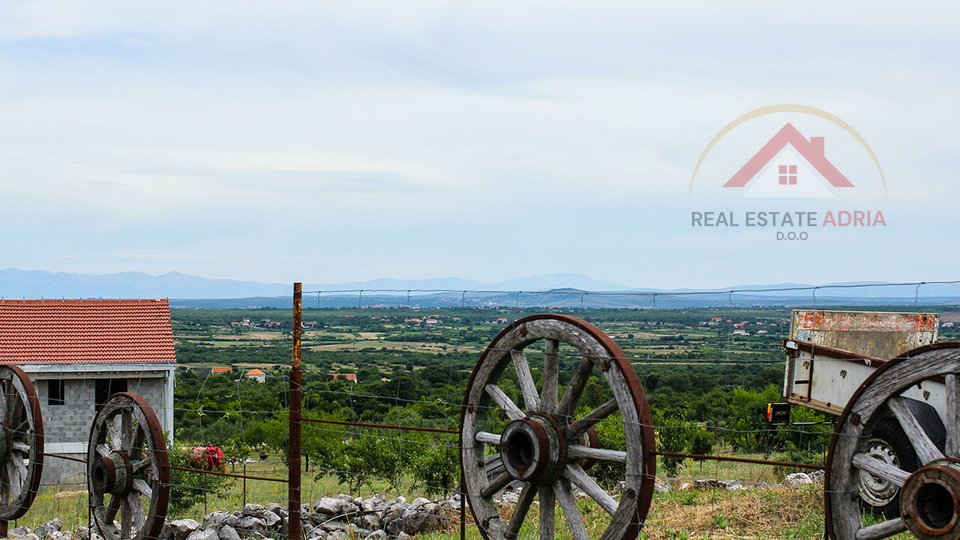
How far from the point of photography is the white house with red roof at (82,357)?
25.8 metres

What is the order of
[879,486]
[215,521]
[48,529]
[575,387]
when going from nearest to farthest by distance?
1. [575,387]
2. [879,486]
3. [215,521]
4. [48,529]

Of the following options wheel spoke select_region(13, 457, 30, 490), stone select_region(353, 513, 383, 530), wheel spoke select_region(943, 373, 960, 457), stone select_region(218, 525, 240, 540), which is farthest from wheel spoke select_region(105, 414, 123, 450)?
wheel spoke select_region(943, 373, 960, 457)

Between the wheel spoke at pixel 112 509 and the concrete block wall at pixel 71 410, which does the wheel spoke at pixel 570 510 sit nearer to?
the wheel spoke at pixel 112 509

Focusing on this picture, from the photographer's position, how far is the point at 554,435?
293 inches

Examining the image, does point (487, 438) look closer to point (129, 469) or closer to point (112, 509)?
point (129, 469)

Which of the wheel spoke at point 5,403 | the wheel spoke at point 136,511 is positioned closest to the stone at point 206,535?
the wheel spoke at point 136,511

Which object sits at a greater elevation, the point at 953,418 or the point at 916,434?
the point at 953,418

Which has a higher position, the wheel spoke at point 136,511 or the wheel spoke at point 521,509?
the wheel spoke at point 521,509

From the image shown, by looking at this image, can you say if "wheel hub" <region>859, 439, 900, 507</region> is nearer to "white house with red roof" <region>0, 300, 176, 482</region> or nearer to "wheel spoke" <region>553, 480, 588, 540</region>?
"wheel spoke" <region>553, 480, 588, 540</region>

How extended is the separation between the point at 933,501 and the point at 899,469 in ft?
1.01

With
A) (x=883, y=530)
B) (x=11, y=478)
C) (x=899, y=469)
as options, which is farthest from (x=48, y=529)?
(x=899, y=469)

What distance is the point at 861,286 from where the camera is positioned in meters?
8.81

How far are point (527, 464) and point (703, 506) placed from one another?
11.2 feet

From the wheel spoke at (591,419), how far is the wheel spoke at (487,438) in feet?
2.38
